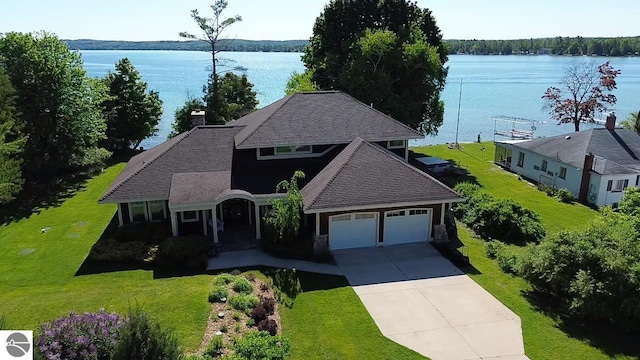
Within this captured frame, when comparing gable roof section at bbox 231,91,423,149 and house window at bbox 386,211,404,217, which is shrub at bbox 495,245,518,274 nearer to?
house window at bbox 386,211,404,217

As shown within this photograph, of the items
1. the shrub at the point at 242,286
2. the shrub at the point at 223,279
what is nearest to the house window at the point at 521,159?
the shrub at the point at 242,286

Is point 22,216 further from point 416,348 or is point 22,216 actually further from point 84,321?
point 416,348

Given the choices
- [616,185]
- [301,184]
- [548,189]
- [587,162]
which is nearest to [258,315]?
[301,184]

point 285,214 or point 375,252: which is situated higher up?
point 285,214

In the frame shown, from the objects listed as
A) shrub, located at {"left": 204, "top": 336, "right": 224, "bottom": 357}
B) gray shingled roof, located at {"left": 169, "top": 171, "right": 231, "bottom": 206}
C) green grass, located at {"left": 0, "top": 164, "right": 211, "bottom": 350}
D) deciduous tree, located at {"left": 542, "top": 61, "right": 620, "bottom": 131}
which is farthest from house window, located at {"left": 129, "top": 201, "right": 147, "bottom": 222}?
deciduous tree, located at {"left": 542, "top": 61, "right": 620, "bottom": 131}

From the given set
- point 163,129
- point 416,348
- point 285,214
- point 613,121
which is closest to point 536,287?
point 416,348
